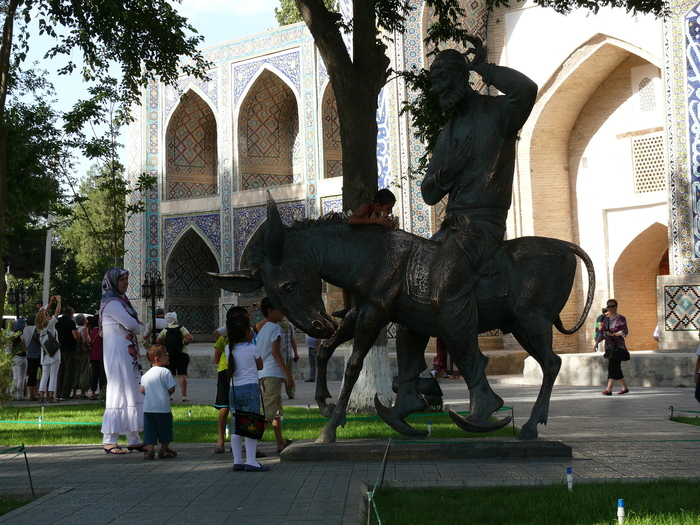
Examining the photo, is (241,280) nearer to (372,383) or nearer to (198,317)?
(372,383)

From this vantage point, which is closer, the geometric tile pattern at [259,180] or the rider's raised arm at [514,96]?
the rider's raised arm at [514,96]

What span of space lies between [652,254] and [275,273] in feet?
55.1

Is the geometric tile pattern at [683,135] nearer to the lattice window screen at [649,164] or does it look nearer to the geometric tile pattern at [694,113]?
the geometric tile pattern at [694,113]

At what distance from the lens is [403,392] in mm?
7191

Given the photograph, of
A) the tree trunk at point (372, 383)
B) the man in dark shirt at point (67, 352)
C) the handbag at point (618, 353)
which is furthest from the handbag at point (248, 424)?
the man in dark shirt at point (67, 352)

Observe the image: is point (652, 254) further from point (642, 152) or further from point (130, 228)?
point (130, 228)

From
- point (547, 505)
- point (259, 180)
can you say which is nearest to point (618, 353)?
point (547, 505)

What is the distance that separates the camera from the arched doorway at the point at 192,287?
28812 millimetres

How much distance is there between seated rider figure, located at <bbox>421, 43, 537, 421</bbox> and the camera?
21.9 feet

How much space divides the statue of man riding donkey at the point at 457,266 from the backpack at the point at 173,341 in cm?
736

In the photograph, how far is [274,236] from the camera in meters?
6.84

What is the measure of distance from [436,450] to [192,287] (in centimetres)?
2343

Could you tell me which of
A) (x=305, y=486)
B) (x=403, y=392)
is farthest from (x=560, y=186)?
(x=305, y=486)

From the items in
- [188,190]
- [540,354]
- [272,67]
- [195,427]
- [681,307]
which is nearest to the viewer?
[540,354]
